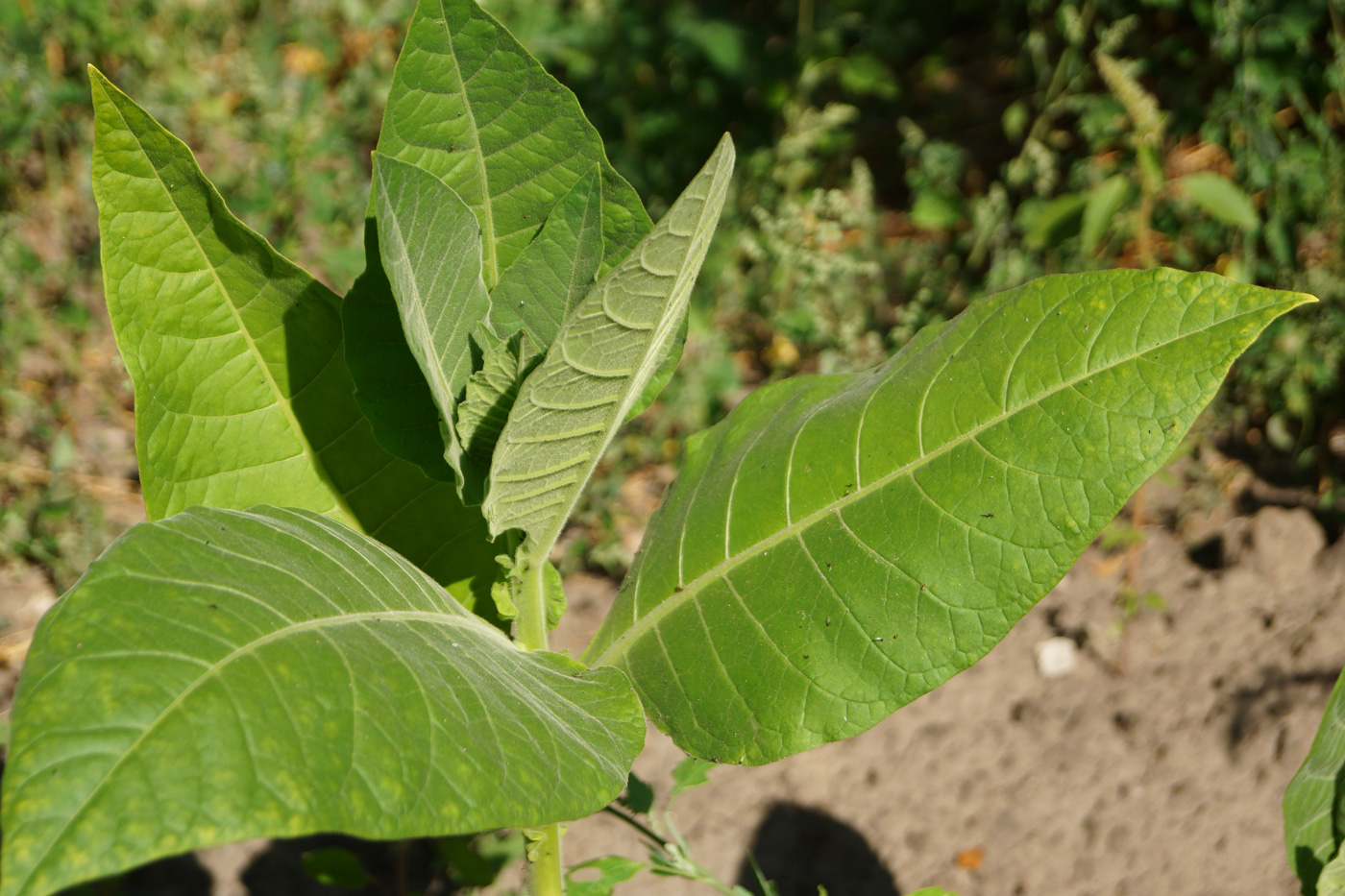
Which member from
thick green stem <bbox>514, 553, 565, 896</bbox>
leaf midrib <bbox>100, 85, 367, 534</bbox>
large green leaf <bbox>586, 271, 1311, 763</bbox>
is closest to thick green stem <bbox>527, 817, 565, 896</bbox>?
thick green stem <bbox>514, 553, 565, 896</bbox>

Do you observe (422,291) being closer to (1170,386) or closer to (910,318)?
(1170,386)

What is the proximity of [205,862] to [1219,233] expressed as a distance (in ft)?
11.3

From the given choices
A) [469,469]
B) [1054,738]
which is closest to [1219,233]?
[1054,738]

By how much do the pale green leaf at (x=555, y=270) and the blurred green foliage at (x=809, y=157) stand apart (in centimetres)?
200

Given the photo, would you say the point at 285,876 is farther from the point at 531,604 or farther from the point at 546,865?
the point at 531,604

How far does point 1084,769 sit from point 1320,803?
4.02 ft

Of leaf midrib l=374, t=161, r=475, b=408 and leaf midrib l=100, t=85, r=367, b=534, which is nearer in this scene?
leaf midrib l=374, t=161, r=475, b=408

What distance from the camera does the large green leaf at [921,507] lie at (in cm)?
93

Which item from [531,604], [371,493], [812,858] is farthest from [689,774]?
[812,858]

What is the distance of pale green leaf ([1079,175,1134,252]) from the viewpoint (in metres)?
3.02

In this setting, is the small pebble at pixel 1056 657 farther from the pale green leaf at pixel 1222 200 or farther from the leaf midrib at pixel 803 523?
the leaf midrib at pixel 803 523

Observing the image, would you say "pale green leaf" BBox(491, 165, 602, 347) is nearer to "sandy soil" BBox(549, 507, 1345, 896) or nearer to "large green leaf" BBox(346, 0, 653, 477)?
"large green leaf" BBox(346, 0, 653, 477)

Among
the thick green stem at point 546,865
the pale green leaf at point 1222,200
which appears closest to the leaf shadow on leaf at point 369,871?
the thick green stem at point 546,865

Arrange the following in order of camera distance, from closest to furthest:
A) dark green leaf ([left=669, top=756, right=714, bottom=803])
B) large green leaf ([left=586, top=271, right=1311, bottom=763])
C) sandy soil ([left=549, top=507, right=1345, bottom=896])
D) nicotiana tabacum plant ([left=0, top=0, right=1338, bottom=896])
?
1. nicotiana tabacum plant ([left=0, top=0, right=1338, bottom=896])
2. large green leaf ([left=586, top=271, right=1311, bottom=763])
3. dark green leaf ([left=669, top=756, right=714, bottom=803])
4. sandy soil ([left=549, top=507, right=1345, bottom=896])
